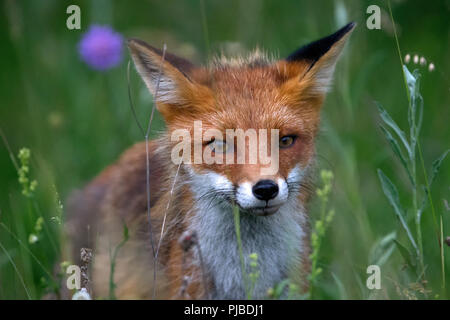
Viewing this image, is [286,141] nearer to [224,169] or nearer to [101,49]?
[224,169]

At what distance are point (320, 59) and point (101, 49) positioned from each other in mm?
3682

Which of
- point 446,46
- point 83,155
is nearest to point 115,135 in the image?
point 83,155

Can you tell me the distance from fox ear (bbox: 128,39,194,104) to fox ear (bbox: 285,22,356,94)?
825 millimetres

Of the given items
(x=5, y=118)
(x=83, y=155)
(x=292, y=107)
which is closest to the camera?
(x=292, y=107)

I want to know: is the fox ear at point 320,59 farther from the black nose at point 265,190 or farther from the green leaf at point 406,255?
the green leaf at point 406,255

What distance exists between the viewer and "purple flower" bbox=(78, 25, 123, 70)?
7.58 m

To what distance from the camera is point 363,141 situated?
7594 mm

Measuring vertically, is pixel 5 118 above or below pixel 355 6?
below

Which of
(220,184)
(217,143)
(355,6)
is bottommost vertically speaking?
(220,184)

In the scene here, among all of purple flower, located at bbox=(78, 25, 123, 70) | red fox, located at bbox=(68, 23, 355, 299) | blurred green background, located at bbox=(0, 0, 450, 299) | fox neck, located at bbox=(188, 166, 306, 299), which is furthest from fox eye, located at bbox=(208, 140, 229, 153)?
purple flower, located at bbox=(78, 25, 123, 70)

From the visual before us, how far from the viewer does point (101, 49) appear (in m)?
7.59

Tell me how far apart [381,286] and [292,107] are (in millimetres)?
1316
